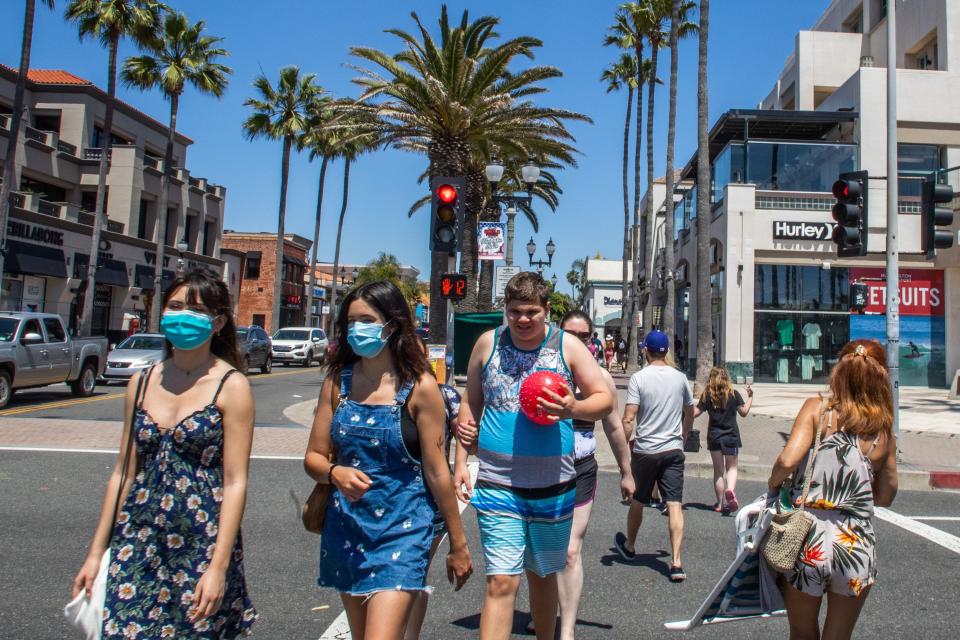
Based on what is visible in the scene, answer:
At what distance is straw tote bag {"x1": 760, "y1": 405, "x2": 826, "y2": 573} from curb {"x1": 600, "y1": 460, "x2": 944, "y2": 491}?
6910mm

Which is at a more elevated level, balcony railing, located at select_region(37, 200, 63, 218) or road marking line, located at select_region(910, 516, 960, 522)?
balcony railing, located at select_region(37, 200, 63, 218)

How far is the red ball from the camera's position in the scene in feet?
11.3

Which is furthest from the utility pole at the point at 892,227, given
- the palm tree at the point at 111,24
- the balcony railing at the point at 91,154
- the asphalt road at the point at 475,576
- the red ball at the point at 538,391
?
the balcony railing at the point at 91,154

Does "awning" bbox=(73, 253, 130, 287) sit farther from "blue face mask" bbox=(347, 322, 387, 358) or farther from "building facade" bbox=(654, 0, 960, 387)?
"blue face mask" bbox=(347, 322, 387, 358)

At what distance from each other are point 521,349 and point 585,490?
4.25 ft

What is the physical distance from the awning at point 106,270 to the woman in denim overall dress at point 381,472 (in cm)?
3387

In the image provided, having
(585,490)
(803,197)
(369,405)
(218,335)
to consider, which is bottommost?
(585,490)

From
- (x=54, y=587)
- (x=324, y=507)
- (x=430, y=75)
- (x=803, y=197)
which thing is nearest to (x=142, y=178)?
(x=430, y=75)

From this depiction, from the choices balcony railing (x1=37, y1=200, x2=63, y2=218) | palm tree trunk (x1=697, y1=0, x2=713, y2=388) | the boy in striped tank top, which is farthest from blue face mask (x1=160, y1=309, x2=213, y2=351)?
balcony railing (x1=37, y1=200, x2=63, y2=218)

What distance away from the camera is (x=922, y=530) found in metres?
7.40

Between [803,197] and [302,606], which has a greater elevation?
[803,197]

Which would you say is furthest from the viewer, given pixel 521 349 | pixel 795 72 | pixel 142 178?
pixel 142 178

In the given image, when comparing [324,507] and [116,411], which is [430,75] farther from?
[324,507]

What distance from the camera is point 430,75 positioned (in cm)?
1994
